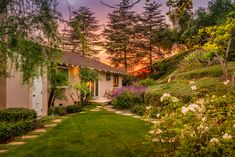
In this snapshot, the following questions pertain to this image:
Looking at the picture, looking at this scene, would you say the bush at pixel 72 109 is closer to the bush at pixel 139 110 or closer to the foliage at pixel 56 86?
the foliage at pixel 56 86

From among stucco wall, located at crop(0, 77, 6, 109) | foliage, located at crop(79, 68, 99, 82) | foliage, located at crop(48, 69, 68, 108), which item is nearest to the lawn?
stucco wall, located at crop(0, 77, 6, 109)

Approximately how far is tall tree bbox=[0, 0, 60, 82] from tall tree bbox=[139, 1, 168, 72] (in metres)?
30.8

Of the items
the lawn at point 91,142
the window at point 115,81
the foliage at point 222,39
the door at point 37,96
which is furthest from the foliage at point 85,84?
the window at point 115,81

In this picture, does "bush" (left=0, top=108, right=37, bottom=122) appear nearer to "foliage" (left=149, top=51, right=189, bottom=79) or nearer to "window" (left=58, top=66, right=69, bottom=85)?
"window" (left=58, top=66, right=69, bottom=85)

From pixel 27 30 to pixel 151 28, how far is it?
108ft

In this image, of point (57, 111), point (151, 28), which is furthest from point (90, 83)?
point (151, 28)

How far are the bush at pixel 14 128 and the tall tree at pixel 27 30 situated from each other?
2197 mm

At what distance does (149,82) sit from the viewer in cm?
2188

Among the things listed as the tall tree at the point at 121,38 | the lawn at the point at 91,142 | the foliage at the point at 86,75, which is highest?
the tall tree at the point at 121,38

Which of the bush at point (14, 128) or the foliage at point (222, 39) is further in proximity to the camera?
the foliage at point (222, 39)

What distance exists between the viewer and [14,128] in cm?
794

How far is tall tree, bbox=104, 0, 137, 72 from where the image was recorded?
37.6m

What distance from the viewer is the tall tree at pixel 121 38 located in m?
37.6

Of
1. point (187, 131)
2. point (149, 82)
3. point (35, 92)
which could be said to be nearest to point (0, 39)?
point (187, 131)
